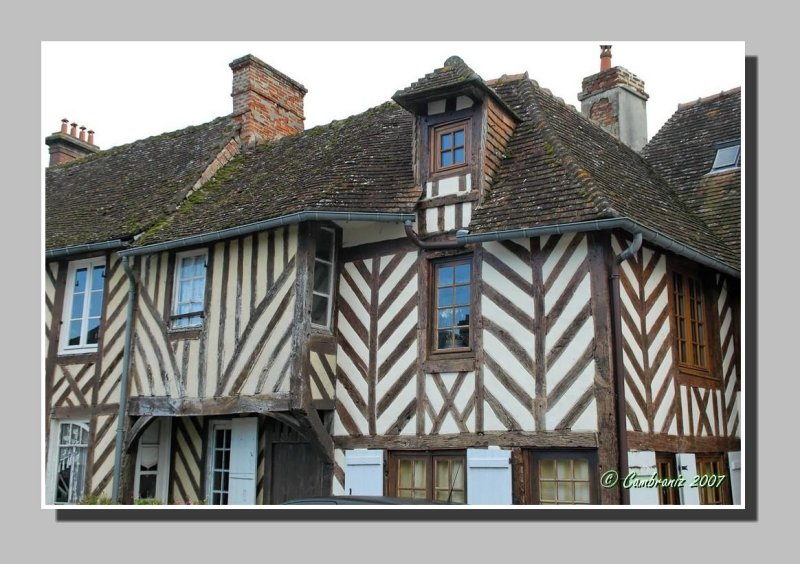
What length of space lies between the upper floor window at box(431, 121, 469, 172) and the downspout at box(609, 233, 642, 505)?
2354 mm

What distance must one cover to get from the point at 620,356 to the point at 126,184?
9188 millimetres

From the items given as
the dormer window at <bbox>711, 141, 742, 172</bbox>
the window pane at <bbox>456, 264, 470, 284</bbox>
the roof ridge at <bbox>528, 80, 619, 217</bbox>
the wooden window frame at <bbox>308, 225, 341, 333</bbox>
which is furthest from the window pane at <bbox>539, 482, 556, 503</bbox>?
the dormer window at <bbox>711, 141, 742, 172</bbox>

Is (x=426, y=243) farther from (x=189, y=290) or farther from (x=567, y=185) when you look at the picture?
(x=189, y=290)

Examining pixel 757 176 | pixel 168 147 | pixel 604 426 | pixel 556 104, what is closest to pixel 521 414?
pixel 604 426

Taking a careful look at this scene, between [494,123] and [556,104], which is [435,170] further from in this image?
[556,104]

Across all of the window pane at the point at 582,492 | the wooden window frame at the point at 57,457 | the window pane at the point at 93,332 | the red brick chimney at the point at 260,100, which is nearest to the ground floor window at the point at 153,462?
the wooden window frame at the point at 57,457

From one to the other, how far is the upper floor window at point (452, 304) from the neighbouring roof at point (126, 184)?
14.8 feet

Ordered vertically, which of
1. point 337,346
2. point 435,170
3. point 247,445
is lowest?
point 247,445

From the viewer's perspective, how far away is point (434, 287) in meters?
10.7

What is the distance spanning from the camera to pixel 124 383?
12078 millimetres

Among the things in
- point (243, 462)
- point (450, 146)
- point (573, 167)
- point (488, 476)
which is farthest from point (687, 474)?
point (243, 462)

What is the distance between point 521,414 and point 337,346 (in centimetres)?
263

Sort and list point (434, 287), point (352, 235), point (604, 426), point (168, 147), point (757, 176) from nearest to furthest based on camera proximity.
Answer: point (757, 176)
point (604, 426)
point (434, 287)
point (352, 235)
point (168, 147)

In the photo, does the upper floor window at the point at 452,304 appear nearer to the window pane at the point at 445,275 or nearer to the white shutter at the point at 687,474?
the window pane at the point at 445,275
